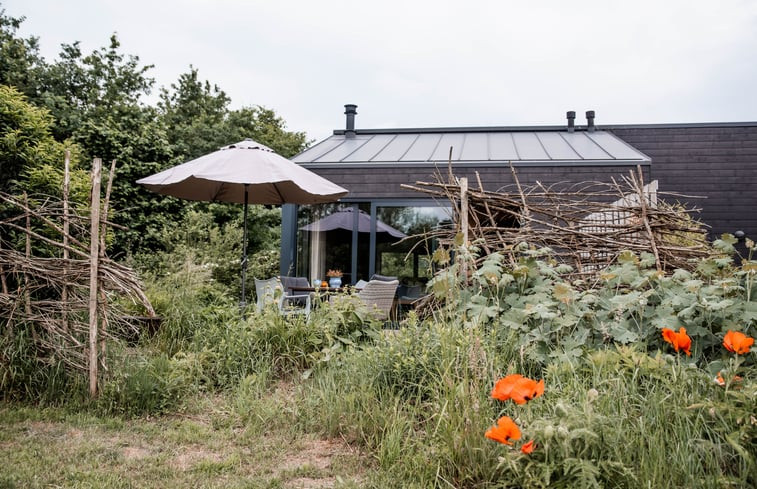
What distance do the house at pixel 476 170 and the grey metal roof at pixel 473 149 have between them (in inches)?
0.7

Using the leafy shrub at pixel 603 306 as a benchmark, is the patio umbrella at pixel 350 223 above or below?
above

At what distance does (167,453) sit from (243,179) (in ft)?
8.74

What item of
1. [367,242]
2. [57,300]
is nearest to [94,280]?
[57,300]

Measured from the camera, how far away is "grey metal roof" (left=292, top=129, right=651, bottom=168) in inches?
326

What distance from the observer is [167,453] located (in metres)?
2.61

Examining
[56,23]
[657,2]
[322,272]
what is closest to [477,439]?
[322,272]

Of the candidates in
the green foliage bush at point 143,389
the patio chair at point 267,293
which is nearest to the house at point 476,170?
the patio chair at point 267,293

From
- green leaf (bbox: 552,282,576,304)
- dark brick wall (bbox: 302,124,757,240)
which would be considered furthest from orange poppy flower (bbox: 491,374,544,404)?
dark brick wall (bbox: 302,124,757,240)

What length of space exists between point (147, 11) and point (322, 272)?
9730 millimetres

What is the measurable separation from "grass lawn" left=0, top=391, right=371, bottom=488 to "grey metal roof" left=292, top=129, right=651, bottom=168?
559 centimetres

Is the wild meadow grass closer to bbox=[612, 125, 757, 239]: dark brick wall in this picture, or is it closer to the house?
the house

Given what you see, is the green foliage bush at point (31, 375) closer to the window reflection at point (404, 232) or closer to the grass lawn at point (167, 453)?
the grass lawn at point (167, 453)

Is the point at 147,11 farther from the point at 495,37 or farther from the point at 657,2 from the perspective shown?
the point at 657,2

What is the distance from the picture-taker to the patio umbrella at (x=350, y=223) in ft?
27.9
